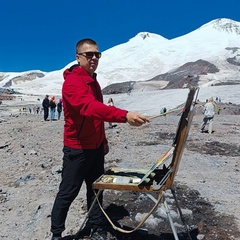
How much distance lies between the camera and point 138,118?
305 centimetres

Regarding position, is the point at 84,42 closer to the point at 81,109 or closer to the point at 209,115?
the point at 81,109

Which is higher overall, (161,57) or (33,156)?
(161,57)

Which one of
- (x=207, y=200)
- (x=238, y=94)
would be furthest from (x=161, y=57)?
(x=207, y=200)

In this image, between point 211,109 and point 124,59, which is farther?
point 124,59

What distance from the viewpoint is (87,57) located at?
3688 mm

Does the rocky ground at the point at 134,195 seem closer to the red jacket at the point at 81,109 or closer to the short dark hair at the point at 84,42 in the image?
the red jacket at the point at 81,109

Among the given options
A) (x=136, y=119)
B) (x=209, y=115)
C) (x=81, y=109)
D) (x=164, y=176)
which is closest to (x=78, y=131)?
(x=81, y=109)

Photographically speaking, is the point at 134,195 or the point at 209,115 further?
the point at 209,115

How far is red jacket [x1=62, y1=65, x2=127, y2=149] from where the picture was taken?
330cm

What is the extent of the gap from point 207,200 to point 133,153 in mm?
4679

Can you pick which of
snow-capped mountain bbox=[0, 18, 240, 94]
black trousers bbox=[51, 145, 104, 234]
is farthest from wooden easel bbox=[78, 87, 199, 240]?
snow-capped mountain bbox=[0, 18, 240, 94]

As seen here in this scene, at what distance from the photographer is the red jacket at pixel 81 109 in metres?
3.30

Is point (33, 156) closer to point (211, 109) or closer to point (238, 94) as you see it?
point (211, 109)

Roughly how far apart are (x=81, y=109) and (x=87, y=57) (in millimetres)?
661
